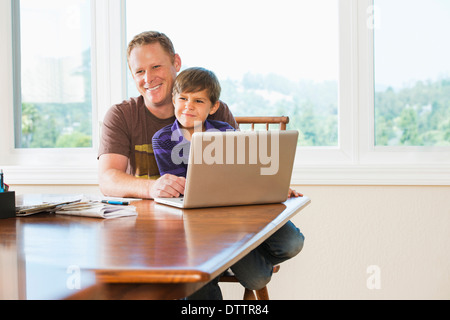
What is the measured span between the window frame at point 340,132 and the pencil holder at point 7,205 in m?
1.35

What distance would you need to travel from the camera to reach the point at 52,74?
2590 mm

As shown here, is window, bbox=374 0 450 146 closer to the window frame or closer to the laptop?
the window frame

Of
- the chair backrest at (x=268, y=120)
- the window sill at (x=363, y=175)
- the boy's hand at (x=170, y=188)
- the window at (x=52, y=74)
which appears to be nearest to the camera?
the boy's hand at (x=170, y=188)

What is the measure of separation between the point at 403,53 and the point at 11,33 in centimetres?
191

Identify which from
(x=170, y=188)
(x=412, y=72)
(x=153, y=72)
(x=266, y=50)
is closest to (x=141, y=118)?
(x=153, y=72)

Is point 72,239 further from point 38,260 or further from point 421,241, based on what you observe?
point 421,241

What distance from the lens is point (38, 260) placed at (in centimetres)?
65

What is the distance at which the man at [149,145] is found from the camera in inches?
56.2

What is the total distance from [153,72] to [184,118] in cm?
34

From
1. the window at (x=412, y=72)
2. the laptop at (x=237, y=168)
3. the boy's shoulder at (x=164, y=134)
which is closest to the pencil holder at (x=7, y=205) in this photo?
the laptop at (x=237, y=168)

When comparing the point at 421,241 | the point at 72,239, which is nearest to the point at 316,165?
the point at 421,241

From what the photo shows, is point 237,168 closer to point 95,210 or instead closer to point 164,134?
point 95,210

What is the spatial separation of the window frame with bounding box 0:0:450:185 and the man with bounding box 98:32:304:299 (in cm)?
64

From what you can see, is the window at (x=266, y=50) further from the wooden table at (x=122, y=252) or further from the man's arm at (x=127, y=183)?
the wooden table at (x=122, y=252)
